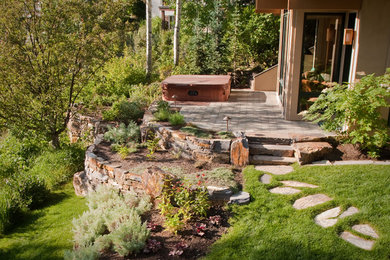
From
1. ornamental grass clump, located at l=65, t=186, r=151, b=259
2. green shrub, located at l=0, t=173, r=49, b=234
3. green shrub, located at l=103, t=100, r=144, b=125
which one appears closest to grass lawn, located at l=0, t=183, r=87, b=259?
green shrub, located at l=0, t=173, r=49, b=234

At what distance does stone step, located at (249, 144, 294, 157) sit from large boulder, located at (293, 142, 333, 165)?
0.54 feet

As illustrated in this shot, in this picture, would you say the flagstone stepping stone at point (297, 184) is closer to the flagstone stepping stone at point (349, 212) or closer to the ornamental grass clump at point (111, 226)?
the flagstone stepping stone at point (349, 212)

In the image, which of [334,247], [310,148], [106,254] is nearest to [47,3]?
[106,254]

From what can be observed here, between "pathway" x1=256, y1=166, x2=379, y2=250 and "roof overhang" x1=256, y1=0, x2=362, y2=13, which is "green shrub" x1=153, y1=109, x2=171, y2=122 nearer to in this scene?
"pathway" x1=256, y1=166, x2=379, y2=250

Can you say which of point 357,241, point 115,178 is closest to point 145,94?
point 115,178

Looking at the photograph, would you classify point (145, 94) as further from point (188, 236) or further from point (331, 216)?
point (331, 216)

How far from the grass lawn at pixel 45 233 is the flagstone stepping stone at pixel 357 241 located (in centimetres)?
393

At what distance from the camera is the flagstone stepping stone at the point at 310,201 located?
547 cm

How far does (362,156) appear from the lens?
22.4 ft

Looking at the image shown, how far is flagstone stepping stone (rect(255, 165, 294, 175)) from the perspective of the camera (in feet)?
22.0

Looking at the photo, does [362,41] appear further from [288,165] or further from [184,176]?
[184,176]

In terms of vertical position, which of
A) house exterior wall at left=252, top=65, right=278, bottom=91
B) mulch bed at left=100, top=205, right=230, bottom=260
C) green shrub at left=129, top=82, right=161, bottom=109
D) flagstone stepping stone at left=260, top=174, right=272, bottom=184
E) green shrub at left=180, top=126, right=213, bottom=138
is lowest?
mulch bed at left=100, top=205, right=230, bottom=260

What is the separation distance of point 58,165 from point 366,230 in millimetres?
6606

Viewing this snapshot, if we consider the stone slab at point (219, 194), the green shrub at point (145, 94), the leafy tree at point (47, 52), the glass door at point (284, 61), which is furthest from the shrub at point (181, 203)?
the glass door at point (284, 61)
